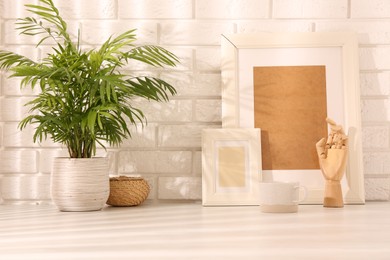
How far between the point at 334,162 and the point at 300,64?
318 millimetres

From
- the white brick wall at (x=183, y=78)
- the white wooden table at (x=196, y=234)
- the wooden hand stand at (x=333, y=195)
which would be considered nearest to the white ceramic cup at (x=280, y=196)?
the white wooden table at (x=196, y=234)

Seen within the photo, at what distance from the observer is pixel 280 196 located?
1.15 m

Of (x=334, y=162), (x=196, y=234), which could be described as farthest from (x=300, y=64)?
(x=196, y=234)

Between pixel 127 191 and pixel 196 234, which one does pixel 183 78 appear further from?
pixel 196 234

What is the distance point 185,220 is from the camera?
1.04 m

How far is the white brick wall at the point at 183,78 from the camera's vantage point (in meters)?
1.44

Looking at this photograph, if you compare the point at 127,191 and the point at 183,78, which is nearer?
the point at 127,191

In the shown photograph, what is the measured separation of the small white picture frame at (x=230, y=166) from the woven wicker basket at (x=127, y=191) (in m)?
0.17

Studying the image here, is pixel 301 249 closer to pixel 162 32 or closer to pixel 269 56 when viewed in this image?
pixel 269 56

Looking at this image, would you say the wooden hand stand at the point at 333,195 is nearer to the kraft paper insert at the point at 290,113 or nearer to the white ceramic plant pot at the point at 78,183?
the kraft paper insert at the point at 290,113

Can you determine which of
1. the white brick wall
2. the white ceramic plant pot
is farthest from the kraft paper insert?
the white ceramic plant pot

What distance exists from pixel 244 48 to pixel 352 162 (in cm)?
45

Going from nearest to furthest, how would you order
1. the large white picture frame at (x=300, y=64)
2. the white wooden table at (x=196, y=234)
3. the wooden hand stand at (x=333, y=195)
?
the white wooden table at (x=196, y=234) < the wooden hand stand at (x=333, y=195) < the large white picture frame at (x=300, y=64)

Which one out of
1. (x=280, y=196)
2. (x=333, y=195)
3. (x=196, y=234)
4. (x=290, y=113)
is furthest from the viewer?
(x=290, y=113)
